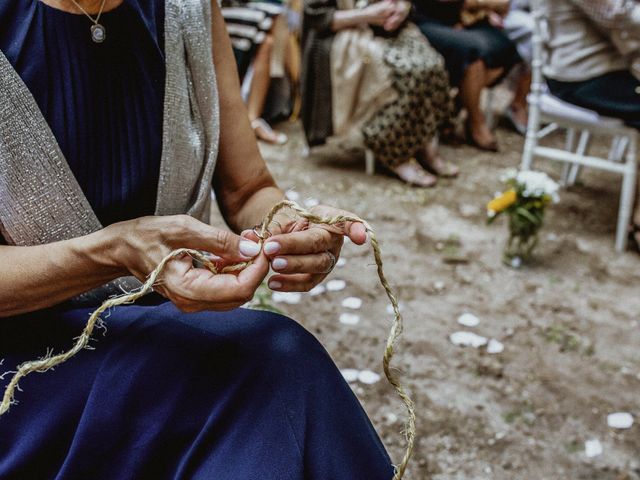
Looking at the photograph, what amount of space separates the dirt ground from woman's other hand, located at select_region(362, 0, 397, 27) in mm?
939

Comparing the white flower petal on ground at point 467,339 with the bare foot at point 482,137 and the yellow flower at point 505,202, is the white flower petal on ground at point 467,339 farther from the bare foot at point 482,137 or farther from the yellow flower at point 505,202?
the bare foot at point 482,137

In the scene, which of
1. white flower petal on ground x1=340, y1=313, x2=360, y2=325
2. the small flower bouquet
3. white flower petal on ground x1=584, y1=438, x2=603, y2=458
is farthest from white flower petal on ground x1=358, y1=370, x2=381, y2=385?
the small flower bouquet

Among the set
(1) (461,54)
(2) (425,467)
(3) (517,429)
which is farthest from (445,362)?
(1) (461,54)

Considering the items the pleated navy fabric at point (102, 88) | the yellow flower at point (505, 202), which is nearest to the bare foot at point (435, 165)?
the yellow flower at point (505, 202)

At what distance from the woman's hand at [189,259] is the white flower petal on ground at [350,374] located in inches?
54.1

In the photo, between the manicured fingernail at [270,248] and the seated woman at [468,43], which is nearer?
the manicured fingernail at [270,248]

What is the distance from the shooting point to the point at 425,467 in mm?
1955

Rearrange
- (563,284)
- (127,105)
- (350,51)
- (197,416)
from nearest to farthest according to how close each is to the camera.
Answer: (197,416), (127,105), (563,284), (350,51)

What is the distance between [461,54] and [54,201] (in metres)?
3.65

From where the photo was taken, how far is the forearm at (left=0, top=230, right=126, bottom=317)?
1016 mm

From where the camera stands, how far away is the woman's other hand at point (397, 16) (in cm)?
400

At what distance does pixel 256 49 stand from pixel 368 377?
3.02 meters

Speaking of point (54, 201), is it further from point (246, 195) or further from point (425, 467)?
point (425, 467)

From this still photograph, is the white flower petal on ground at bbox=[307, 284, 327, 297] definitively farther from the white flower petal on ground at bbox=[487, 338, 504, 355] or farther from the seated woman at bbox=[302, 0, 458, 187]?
the seated woman at bbox=[302, 0, 458, 187]
